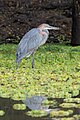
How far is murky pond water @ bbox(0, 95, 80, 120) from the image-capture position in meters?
6.89

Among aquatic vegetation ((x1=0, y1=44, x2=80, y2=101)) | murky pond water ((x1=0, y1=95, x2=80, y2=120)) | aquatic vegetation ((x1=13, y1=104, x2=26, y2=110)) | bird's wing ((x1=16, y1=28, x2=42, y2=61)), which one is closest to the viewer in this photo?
murky pond water ((x1=0, y1=95, x2=80, y2=120))

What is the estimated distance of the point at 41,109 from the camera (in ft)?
23.9

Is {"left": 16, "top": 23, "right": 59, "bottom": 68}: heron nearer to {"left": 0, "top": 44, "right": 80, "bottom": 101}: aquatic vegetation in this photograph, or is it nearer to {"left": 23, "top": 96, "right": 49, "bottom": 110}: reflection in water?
{"left": 0, "top": 44, "right": 80, "bottom": 101}: aquatic vegetation

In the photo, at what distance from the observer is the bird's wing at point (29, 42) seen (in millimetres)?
10242

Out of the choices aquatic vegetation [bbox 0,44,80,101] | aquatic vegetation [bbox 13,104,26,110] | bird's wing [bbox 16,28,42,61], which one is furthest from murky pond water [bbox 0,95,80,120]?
bird's wing [bbox 16,28,42,61]

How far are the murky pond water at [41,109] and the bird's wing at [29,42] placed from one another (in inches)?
94.1

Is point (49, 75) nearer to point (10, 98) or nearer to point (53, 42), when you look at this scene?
point (10, 98)

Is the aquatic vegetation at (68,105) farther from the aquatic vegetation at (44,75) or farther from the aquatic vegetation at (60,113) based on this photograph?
the aquatic vegetation at (44,75)

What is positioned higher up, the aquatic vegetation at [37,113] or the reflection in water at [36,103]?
the aquatic vegetation at [37,113]

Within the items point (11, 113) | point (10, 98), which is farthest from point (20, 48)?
point (11, 113)

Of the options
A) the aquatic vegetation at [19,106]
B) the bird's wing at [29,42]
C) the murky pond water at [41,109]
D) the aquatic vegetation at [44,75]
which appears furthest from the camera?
the bird's wing at [29,42]

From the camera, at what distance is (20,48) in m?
10.2

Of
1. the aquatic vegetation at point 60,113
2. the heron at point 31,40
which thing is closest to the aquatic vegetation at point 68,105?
the aquatic vegetation at point 60,113

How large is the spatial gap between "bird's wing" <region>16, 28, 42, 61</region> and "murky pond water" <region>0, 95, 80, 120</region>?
2390 millimetres
